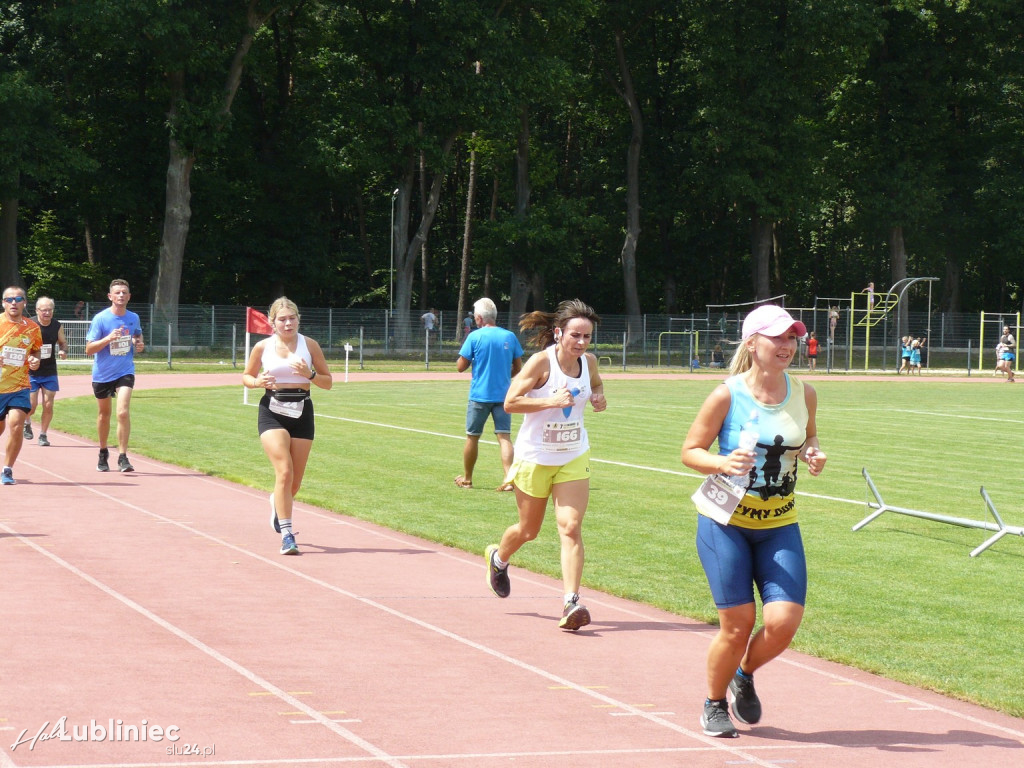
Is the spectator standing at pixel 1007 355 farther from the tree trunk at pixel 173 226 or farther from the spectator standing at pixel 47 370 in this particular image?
the spectator standing at pixel 47 370

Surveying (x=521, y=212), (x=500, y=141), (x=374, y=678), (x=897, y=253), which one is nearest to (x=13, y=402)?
(x=374, y=678)

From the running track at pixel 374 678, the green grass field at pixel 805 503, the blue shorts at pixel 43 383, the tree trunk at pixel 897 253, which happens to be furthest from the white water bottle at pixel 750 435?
the tree trunk at pixel 897 253

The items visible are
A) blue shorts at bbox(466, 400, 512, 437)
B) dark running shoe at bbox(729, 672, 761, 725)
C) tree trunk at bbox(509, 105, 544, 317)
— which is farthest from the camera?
tree trunk at bbox(509, 105, 544, 317)

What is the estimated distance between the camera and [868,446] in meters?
20.7

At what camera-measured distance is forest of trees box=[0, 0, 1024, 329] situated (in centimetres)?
5166

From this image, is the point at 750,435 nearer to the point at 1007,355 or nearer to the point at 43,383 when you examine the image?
the point at 43,383

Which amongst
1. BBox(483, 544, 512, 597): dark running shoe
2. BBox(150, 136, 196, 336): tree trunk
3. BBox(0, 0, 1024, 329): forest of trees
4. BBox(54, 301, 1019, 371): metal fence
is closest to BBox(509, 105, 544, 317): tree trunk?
BBox(0, 0, 1024, 329): forest of trees

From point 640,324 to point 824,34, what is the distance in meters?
15.8

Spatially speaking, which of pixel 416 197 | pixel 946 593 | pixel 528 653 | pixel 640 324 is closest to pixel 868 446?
pixel 946 593

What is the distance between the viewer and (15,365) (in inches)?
533

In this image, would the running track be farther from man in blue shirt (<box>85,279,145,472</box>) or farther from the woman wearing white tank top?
man in blue shirt (<box>85,279,145,472</box>)

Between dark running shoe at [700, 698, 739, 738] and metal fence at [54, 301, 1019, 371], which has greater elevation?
metal fence at [54, 301, 1019, 371]

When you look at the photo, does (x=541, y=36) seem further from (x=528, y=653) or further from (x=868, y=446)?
(x=528, y=653)

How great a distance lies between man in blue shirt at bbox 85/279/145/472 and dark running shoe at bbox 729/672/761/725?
1063cm
